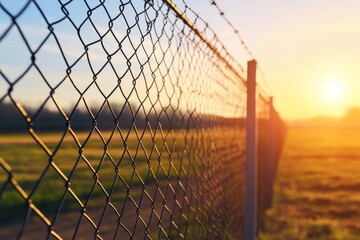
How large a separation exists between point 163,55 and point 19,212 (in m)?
6.55

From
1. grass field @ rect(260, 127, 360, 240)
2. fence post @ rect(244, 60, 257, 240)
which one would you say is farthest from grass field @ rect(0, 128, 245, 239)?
grass field @ rect(260, 127, 360, 240)

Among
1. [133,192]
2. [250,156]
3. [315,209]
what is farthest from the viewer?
[133,192]

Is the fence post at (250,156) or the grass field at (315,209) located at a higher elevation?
the fence post at (250,156)

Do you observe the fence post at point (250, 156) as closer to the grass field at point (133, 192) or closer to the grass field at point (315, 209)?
the grass field at point (133, 192)

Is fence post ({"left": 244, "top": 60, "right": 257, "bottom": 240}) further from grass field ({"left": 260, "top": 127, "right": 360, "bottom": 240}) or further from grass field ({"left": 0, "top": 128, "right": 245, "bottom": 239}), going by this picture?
grass field ({"left": 260, "top": 127, "right": 360, "bottom": 240})

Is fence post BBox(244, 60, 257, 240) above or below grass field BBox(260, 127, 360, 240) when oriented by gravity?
above

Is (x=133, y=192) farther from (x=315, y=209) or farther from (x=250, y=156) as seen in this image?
(x=250, y=156)

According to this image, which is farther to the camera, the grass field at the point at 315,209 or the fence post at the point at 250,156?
the grass field at the point at 315,209

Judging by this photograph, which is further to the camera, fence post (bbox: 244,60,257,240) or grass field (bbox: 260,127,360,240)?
grass field (bbox: 260,127,360,240)

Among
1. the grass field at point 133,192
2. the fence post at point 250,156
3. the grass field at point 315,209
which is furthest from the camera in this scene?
the grass field at point 315,209

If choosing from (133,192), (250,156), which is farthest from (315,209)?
(250,156)

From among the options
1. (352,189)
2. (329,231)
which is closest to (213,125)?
(329,231)

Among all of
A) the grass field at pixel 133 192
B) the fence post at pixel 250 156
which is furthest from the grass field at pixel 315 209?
the fence post at pixel 250 156

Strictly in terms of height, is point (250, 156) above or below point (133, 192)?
above
